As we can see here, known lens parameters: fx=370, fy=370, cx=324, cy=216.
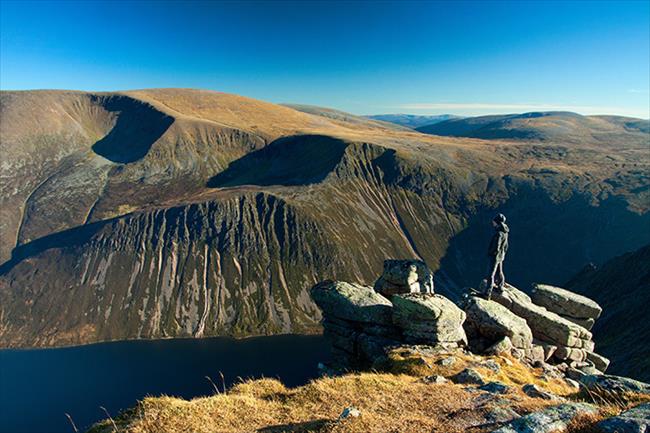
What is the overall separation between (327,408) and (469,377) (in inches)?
413

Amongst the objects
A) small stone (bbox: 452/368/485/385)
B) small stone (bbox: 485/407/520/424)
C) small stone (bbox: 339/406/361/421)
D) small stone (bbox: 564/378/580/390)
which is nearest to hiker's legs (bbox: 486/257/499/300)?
small stone (bbox: 564/378/580/390)

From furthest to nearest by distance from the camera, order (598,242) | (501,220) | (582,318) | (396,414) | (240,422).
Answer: (598,242)
(582,318)
(501,220)
(396,414)
(240,422)

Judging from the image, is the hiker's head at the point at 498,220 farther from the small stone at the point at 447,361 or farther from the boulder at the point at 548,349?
the small stone at the point at 447,361

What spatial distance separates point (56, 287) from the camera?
177 m

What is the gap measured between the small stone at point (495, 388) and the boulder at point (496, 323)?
13.4 meters

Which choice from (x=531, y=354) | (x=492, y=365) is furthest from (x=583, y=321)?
(x=492, y=365)

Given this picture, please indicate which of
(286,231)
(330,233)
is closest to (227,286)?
(286,231)

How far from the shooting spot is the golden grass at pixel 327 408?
14.6m

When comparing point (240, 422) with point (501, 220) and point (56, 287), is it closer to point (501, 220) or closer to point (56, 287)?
point (501, 220)

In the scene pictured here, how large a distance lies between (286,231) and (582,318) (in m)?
165

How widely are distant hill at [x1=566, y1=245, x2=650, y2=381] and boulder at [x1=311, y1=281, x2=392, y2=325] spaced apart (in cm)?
4092

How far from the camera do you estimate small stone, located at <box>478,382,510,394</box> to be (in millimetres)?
20172

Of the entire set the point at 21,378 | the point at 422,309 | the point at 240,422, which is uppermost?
the point at 240,422

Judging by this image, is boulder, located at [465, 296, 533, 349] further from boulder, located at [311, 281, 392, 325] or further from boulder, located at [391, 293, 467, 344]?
boulder, located at [311, 281, 392, 325]
